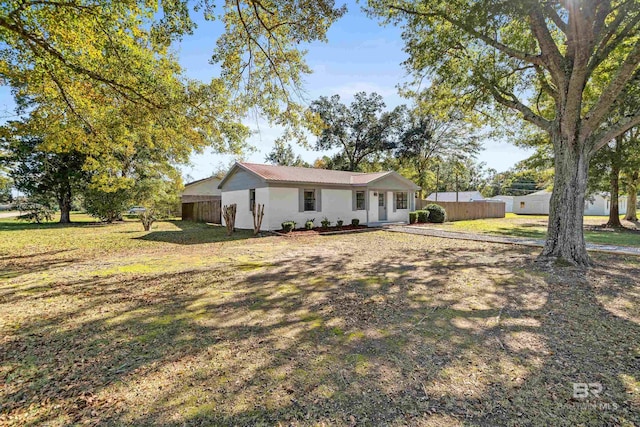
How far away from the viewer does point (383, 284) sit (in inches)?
232

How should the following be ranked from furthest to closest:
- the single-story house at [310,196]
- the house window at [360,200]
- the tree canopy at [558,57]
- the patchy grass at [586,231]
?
1. the house window at [360,200]
2. the single-story house at [310,196]
3. the patchy grass at [586,231]
4. the tree canopy at [558,57]

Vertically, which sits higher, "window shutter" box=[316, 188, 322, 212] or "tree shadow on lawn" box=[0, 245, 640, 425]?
"window shutter" box=[316, 188, 322, 212]

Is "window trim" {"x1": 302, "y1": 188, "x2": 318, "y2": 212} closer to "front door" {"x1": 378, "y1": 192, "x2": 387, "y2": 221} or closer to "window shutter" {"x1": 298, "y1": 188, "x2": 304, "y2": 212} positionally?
"window shutter" {"x1": 298, "y1": 188, "x2": 304, "y2": 212}

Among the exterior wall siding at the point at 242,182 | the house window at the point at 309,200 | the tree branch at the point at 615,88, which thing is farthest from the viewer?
the house window at the point at 309,200

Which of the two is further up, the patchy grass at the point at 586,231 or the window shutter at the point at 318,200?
the window shutter at the point at 318,200

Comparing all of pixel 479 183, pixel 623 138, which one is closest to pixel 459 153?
pixel 623 138

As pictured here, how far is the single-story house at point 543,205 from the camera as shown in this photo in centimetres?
3517

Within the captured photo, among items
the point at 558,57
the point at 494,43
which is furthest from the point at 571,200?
the point at 494,43

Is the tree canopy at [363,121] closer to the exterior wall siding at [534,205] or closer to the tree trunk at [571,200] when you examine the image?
the tree trunk at [571,200]

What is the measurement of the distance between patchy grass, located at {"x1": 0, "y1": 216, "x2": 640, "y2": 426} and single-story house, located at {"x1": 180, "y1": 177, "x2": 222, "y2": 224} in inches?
571

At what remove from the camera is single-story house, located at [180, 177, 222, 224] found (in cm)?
2145

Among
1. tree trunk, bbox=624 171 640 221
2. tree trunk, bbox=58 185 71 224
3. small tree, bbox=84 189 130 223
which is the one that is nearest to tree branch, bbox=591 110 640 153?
tree trunk, bbox=624 171 640 221

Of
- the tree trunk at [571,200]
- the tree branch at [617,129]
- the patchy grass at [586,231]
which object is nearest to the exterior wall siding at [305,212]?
the patchy grass at [586,231]

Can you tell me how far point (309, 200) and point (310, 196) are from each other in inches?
9.0
